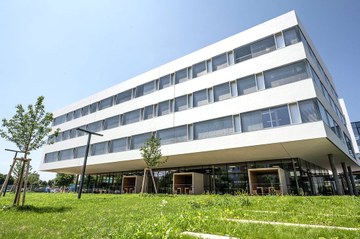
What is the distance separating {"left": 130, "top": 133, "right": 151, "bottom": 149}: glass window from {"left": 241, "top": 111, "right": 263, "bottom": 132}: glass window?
11451mm

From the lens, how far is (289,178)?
65.7 feet

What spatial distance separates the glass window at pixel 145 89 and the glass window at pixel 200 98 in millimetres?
7131

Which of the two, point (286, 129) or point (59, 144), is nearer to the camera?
point (286, 129)

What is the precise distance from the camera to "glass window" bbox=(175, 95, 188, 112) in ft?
78.2

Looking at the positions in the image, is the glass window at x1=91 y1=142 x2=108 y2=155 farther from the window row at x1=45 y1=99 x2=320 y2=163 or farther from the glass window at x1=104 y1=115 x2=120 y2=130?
the glass window at x1=104 y1=115 x2=120 y2=130

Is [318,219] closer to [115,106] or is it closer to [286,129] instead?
[286,129]

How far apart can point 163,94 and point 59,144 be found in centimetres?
2391

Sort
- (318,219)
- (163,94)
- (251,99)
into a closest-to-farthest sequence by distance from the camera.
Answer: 1. (318,219)
2. (251,99)
3. (163,94)

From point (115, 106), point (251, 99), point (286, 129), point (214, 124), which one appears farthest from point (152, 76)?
point (286, 129)

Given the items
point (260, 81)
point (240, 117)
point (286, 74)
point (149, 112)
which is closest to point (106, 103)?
point (149, 112)

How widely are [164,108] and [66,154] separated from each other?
2165 cm

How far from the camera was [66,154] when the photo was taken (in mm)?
36438

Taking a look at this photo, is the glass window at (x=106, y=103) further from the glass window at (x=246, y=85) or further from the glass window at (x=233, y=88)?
the glass window at (x=246, y=85)

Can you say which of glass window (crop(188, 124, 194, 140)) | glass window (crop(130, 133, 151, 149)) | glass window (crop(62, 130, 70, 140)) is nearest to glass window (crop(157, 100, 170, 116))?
glass window (crop(130, 133, 151, 149))
